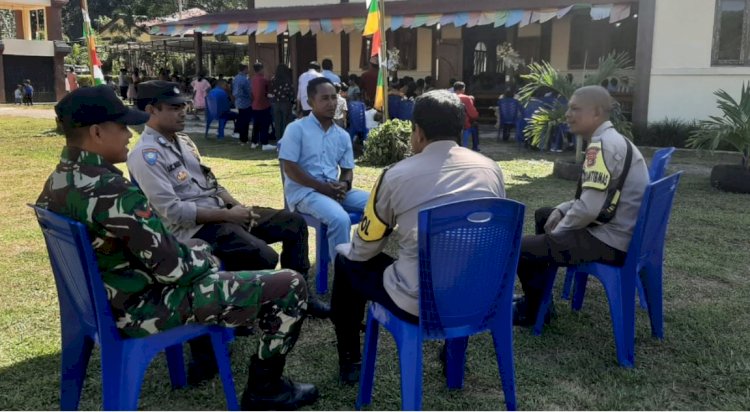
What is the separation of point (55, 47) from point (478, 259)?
1203 inches

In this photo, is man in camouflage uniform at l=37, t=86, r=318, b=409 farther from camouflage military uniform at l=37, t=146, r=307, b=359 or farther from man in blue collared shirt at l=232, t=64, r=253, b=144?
man in blue collared shirt at l=232, t=64, r=253, b=144

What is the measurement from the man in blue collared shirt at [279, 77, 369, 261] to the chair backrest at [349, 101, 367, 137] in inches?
261

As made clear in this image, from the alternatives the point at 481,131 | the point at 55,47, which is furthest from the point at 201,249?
the point at 55,47

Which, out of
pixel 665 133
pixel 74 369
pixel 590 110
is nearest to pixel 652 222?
pixel 590 110

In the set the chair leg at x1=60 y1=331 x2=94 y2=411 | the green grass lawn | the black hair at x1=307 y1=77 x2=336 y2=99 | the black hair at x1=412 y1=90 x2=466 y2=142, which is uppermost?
the black hair at x1=307 y1=77 x2=336 y2=99

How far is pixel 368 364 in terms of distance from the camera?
8.87 feet

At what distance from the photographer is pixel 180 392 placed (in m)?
2.87

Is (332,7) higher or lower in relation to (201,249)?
higher

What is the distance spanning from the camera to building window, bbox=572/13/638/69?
564 inches

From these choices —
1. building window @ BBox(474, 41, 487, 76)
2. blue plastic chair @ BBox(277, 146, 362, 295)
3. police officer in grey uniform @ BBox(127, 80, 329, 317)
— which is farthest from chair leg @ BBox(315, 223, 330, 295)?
building window @ BBox(474, 41, 487, 76)

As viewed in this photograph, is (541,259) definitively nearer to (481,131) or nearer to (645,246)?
(645,246)

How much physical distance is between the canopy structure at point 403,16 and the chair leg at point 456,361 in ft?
34.0

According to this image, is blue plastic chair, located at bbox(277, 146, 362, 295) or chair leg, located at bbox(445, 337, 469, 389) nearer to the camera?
chair leg, located at bbox(445, 337, 469, 389)

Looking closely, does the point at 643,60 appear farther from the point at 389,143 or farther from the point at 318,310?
the point at 318,310
